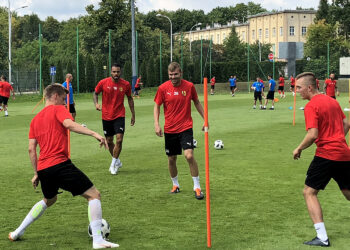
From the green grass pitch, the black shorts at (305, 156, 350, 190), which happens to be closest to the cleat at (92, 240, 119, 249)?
the green grass pitch

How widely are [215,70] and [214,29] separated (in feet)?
248

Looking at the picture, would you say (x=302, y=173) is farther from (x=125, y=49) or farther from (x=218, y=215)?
(x=125, y=49)

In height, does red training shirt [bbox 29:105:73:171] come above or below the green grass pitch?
above

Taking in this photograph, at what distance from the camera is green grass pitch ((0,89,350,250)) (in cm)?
658

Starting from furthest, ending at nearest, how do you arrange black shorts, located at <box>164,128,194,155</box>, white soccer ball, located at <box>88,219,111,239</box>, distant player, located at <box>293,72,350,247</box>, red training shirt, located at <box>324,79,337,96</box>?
red training shirt, located at <box>324,79,337,96</box> < black shorts, located at <box>164,128,194,155</box> < white soccer ball, located at <box>88,219,111,239</box> < distant player, located at <box>293,72,350,247</box>

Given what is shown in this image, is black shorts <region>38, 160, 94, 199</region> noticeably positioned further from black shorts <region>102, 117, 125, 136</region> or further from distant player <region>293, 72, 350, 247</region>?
black shorts <region>102, 117, 125, 136</region>

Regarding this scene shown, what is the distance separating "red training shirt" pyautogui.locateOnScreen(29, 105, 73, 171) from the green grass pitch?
101 cm

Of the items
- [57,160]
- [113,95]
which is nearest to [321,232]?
[57,160]

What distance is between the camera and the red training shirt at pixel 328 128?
6.11m

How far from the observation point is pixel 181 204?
27.7 feet

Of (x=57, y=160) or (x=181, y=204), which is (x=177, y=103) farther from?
(x=57, y=160)

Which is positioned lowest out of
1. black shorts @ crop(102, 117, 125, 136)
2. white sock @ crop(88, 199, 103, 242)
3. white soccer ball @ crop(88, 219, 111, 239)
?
white soccer ball @ crop(88, 219, 111, 239)

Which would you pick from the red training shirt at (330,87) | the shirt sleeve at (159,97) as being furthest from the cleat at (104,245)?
the red training shirt at (330,87)

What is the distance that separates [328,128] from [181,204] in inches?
118
